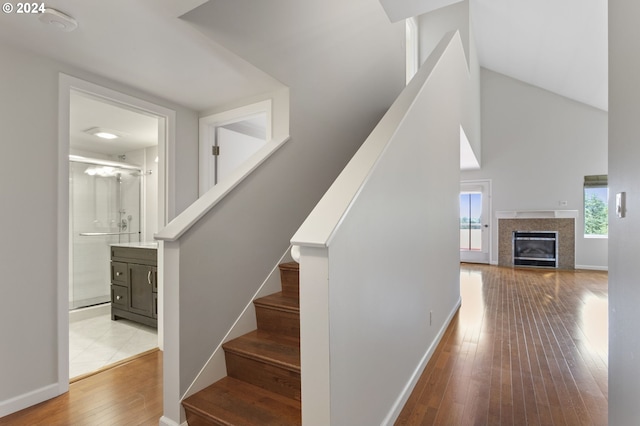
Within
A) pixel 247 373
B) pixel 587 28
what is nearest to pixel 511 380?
pixel 247 373

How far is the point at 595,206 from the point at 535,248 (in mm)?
1451

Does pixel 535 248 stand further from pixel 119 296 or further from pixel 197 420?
pixel 119 296

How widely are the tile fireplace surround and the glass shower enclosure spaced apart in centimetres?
772

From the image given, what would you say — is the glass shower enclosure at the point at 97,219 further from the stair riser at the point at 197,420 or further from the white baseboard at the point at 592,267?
the white baseboard at the point at 592,267

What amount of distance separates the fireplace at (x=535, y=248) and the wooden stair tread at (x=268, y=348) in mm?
7371

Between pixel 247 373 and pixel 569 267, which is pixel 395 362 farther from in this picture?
pixel 569 267

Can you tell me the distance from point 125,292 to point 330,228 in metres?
3.32

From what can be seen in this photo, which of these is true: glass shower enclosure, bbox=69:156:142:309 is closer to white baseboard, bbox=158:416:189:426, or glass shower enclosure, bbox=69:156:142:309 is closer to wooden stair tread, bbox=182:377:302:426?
white baseboard, bbox=158:416:189:426

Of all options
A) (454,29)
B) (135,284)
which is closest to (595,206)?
(454,29)

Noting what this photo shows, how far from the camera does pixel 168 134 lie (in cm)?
280

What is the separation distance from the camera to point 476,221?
8.20 meters

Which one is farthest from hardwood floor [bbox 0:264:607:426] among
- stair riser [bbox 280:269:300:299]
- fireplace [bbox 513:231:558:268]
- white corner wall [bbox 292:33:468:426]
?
fireplace [bbox 513:231:558:268]

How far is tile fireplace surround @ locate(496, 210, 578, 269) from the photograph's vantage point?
277 inches

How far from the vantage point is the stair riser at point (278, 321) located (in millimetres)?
2057
